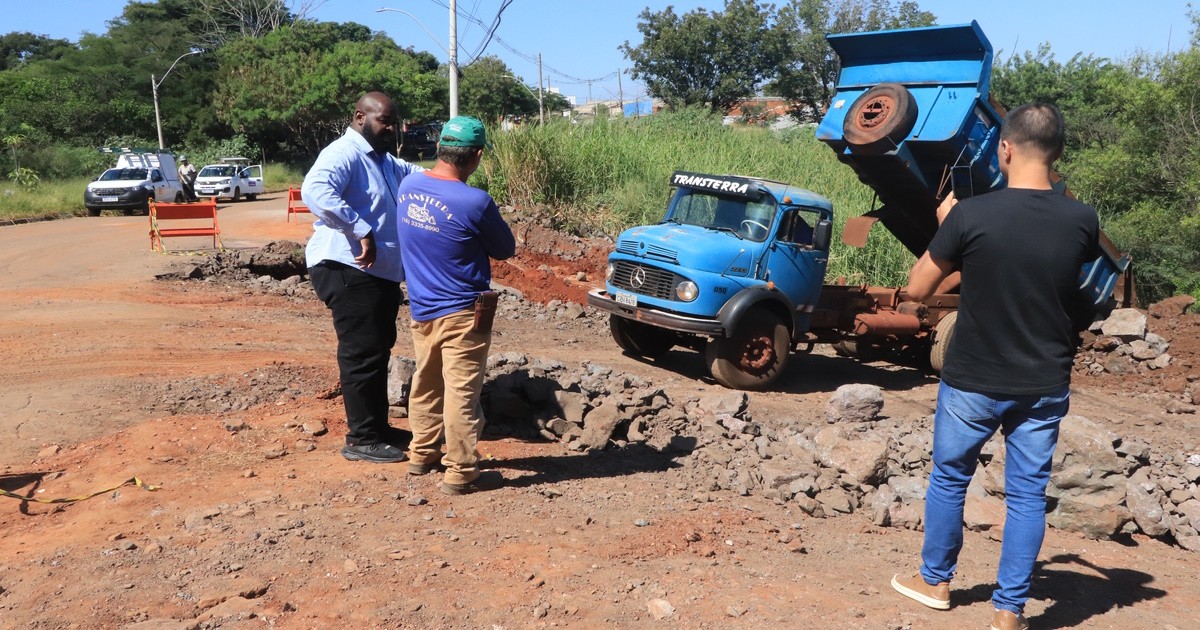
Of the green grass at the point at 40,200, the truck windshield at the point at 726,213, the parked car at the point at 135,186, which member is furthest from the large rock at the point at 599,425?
the parked car at the point at 135,186

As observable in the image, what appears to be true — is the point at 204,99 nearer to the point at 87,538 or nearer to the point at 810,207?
the point at 810,207

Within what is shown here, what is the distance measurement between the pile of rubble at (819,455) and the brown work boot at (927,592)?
50.8 inches

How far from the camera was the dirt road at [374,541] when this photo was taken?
3.88 m

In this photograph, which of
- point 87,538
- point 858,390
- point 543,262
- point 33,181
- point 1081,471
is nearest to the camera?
point 87,538

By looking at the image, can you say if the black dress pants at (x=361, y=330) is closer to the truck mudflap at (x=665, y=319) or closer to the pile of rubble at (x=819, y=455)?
the pile of rubble at (x=819, y=455)

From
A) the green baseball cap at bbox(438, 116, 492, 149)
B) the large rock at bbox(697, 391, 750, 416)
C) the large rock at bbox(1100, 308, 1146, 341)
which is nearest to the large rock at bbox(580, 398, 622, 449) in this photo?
the large rock at bbox(697, 391, 750, 416)

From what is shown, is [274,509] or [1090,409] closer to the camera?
[274,509]

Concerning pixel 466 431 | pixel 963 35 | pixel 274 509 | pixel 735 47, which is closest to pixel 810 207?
pixel 963 35

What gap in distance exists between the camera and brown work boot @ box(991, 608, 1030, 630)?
3715 mm

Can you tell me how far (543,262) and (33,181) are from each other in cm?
2180

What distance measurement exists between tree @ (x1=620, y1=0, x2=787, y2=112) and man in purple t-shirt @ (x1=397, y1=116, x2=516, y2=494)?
44.9m

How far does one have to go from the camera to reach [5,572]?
13.4 feet

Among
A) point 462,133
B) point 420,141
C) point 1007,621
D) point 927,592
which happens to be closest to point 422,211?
point 462,133

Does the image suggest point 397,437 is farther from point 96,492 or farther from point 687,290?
point 687,290
